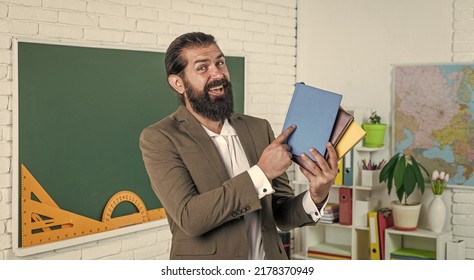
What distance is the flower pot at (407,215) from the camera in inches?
153

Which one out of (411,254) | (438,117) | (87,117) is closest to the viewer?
(87,117)

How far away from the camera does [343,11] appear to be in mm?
4449

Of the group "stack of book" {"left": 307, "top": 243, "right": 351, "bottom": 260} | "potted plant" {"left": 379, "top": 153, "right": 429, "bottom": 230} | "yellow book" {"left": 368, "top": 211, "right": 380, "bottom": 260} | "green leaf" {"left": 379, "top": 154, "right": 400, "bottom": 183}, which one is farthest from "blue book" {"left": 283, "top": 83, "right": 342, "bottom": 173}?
"stack of book" {"left": 307, "top": 243, "right": 351, "bottom": 260}

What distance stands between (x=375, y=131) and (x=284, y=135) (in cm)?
252

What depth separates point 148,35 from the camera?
353 cm

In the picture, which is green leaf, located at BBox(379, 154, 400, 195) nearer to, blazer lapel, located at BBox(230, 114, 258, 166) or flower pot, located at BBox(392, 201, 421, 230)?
flower pot, located at BBox(392, 201, 421, 230)

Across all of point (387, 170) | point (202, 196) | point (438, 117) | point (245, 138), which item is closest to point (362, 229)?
point (387, 170)

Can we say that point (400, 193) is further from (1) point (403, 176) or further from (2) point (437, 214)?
(2) point (437, 214)

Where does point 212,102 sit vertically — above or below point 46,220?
above

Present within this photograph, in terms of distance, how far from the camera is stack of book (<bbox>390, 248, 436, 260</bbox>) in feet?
12.7

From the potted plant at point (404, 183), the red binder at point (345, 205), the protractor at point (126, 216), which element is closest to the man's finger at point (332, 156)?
the protractor at point (126, 216)

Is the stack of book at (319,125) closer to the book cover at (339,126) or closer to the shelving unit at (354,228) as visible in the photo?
the book cover at (339,126)

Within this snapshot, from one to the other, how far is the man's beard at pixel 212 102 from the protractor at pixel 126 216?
1.56 m
